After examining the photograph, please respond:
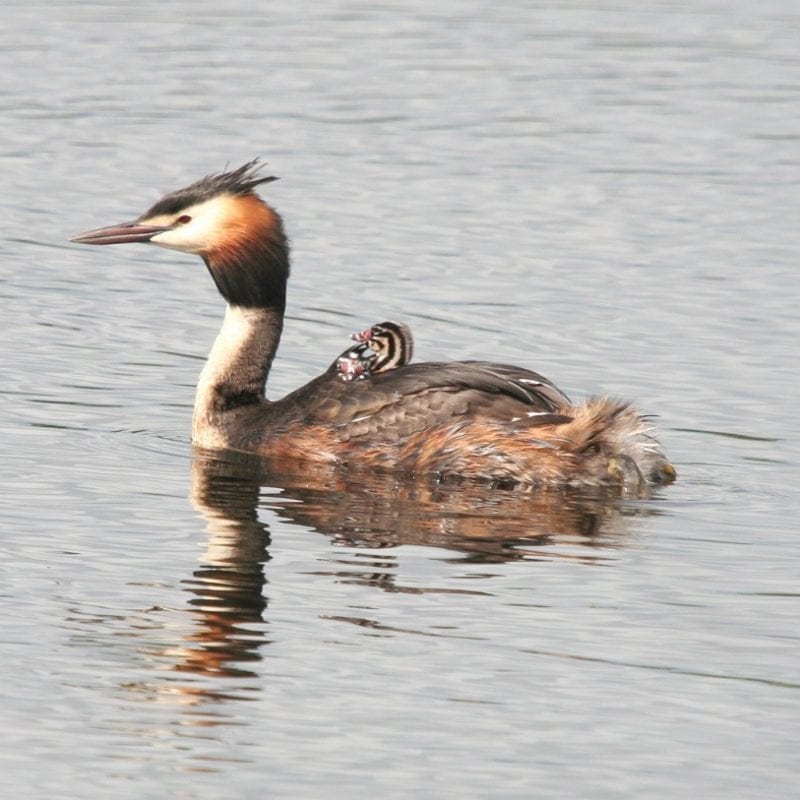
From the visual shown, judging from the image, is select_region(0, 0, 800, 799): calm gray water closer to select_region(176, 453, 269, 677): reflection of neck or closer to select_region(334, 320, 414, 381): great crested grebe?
select_region(176, 453, 269, 677): reflection of neck

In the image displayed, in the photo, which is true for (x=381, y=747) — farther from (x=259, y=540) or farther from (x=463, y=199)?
(x=463, y=199)

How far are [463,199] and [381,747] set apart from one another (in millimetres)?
10765

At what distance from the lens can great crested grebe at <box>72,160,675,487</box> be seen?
1072cm

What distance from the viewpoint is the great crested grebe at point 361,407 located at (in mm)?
10719

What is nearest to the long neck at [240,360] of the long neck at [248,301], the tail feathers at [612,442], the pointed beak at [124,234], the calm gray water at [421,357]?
the long neck at [248,301]

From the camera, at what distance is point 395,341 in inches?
451

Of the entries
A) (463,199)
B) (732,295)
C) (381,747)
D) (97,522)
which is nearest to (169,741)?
(381,747)

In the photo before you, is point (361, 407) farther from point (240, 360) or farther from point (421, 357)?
point (421, 357)

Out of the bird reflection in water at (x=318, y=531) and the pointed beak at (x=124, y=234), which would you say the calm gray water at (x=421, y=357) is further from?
the pointed beak at (x=124, y=234)

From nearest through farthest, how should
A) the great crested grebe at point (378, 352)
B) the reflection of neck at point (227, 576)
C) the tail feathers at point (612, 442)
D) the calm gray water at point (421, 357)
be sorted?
the calm gray water at point (421, 357) → the reflection of neck at point (227, 576) → the tail feathers at point (612, 442) → the great crested grebe at point (378, 352)

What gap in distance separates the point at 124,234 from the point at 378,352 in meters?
1.56

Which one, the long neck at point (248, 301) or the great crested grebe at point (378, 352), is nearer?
the great crested grebe at point (378, 352)

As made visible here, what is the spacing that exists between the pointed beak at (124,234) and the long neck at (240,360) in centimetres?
59

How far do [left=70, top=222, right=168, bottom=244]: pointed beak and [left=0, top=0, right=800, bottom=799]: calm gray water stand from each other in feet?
3.00
